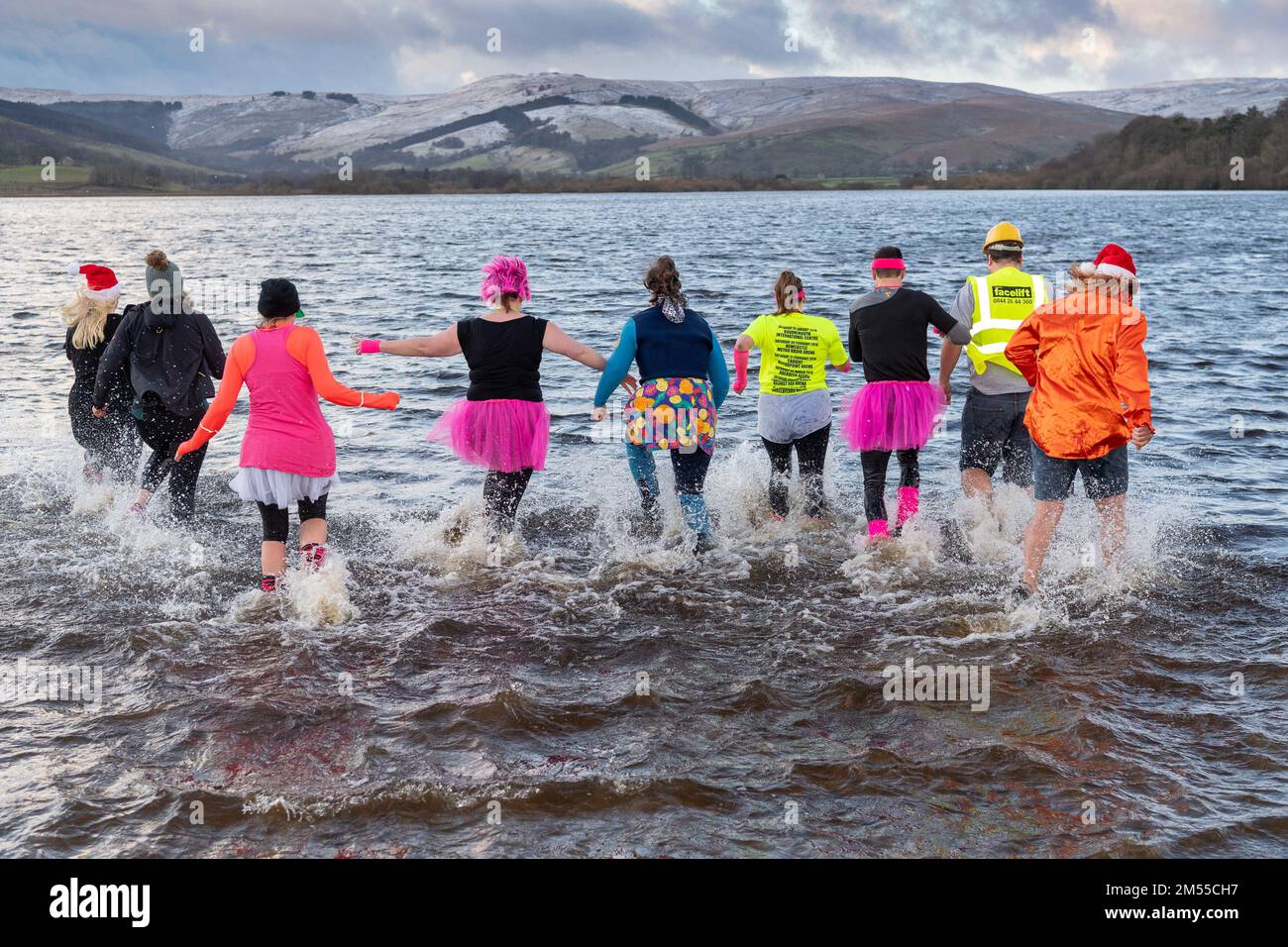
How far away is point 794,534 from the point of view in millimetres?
10297

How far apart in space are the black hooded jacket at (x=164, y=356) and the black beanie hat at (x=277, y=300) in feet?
7.29

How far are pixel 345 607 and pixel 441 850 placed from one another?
11.0ft

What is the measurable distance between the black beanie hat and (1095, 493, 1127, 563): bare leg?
5852mm

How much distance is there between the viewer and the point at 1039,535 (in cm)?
791

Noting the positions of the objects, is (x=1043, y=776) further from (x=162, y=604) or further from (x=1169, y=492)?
(x=1169, y=492)

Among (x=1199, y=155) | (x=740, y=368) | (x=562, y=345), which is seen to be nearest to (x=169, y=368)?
(x=562, y=345)

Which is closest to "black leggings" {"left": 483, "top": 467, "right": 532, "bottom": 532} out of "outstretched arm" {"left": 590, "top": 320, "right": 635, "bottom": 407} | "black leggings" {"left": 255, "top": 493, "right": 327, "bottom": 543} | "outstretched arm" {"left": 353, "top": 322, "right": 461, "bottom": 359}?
"outstretched arm" {"left": 590, "top": 320, "right": 635, "bottom": 407}

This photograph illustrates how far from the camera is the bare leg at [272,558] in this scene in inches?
317

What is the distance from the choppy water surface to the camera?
5418 mm

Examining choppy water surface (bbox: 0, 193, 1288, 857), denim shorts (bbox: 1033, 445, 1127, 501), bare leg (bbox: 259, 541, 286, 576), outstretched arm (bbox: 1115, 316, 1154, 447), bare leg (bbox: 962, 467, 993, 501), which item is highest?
outstretched arm (bbox: 1115, 316, 1154, 447)

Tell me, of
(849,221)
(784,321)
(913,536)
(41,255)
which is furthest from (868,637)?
(849,221)
